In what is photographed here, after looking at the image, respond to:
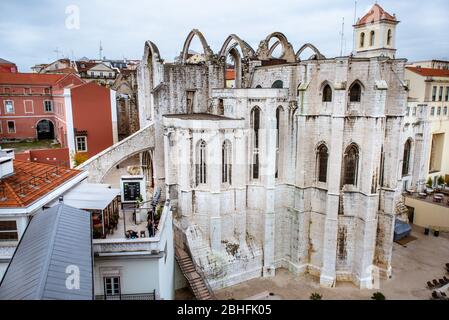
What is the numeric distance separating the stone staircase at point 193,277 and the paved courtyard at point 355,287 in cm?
199

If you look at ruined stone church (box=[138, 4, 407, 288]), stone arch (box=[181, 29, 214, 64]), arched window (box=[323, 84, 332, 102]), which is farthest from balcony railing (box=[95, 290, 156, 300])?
stone arch (box=[181, 29, 214, 64])

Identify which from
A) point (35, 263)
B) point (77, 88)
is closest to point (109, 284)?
point (35, 263)

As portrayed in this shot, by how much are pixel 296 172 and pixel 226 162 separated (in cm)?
490

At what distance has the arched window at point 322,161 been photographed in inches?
894

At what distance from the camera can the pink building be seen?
2931 cm

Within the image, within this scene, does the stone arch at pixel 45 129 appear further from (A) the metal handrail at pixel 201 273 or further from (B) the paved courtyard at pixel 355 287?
(B) the paved courtyard at pixel 355 287

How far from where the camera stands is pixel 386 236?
76.6 ft

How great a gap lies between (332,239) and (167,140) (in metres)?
12.4

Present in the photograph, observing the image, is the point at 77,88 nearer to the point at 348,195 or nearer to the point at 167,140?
the point at 167,140

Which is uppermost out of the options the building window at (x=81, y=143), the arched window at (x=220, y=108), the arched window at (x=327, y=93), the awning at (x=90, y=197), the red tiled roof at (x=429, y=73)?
the red tiled roof at (x=429, y=73)

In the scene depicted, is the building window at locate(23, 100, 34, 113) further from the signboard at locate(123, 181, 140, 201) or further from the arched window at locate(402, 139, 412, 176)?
the arched window at locate(402, 139, 412, 176)

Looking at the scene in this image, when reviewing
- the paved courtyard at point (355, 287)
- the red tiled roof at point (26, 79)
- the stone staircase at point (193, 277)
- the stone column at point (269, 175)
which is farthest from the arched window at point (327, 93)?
the red tiled roof at point (26, 79)

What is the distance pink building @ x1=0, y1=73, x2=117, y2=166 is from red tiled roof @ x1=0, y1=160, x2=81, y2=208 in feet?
41.2

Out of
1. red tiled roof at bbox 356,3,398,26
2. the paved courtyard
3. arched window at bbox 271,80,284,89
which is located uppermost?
red tiled roof at bbox 356,3,398,26
